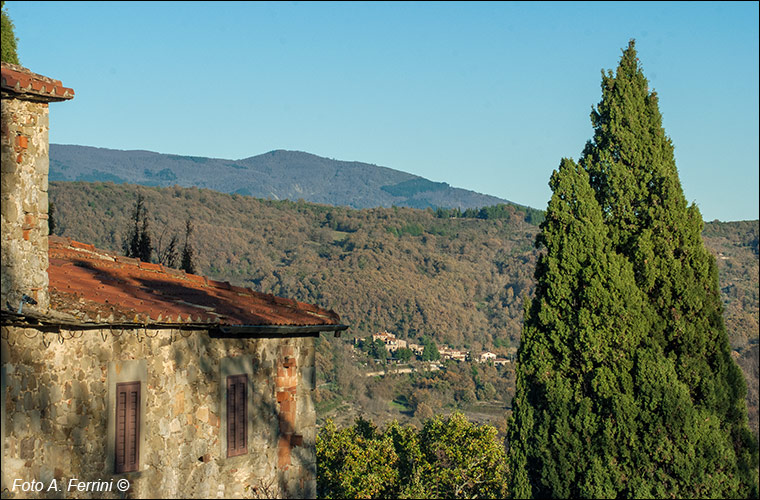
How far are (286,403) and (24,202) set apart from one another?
4.51 m

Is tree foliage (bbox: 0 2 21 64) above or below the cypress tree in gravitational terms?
above

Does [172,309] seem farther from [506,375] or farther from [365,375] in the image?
[506,375]

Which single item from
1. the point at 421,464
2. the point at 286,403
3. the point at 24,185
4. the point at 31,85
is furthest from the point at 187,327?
the point at 421,464

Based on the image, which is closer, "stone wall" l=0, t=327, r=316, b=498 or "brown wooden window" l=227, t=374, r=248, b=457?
"stone wall" l=0, t=327, r=316, b=498

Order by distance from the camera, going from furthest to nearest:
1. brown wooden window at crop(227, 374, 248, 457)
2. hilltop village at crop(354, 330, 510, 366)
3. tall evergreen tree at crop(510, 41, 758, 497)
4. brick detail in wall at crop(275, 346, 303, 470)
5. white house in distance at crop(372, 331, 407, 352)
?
white house in distance at crop(372, 331, 407, 352) < hilltop village at crop(354, 330, 510, 366) < tall evergreen tree at crop(510, 41, 758, 497) < brick detail in wall at crop(275, 346, 303, 470) < brown wooden window at crop(227, 374, 248, 457)

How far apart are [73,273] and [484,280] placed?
10126cm

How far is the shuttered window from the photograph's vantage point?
977 cm

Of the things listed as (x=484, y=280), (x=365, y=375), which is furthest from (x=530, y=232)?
(x=365, y=375)

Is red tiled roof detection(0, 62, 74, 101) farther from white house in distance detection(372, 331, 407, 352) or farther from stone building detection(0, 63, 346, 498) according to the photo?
white house in distance detection(372, 331, 407, 352)

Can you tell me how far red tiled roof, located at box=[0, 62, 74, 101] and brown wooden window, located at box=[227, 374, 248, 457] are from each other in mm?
3936

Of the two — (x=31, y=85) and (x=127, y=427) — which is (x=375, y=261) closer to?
(x=127, y=427)

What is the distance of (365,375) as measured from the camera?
71.6 meters

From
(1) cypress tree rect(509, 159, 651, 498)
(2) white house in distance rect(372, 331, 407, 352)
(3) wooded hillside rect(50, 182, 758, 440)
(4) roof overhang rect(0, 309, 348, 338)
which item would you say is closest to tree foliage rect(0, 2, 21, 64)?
(4) roof overhang rect(0, 309, 348, 338)

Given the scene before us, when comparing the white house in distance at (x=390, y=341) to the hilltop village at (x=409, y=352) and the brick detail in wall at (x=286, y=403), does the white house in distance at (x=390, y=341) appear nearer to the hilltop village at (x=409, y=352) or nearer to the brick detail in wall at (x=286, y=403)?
the hilltop village at (x=409, y=352)
